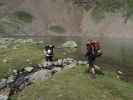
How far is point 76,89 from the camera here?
89.7 ft

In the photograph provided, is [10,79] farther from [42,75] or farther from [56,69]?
[56,69]

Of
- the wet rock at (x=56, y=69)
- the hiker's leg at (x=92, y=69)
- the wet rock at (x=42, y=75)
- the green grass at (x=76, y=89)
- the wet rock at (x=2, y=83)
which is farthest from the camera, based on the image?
the wet rock at (x=56, y=69)

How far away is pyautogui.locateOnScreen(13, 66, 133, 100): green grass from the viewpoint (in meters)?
26.2

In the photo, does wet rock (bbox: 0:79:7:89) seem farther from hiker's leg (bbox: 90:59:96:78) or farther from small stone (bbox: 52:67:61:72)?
hiker's leg (bbox: 90:59:96:78)

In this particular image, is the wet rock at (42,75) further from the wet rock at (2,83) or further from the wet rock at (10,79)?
the wet rock at (2,83)

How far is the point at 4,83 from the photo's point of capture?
31469 millimetres

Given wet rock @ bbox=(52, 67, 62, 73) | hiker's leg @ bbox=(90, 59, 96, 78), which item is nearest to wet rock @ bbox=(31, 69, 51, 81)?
wet rock @ bbox=(52, 67, 62, 73)

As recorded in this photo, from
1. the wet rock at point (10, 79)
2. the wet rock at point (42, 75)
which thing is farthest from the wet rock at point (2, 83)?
the wet rock at point (42, 75)

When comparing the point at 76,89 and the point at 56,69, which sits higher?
the point at 56,69

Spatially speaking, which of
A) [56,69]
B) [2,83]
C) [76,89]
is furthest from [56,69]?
[76,89]

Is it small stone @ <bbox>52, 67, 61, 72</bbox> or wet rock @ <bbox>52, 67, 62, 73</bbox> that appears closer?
wet rock @ <bbox>52, 67, 62, 73</bbox>

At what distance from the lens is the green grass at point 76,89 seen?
86.1 ft

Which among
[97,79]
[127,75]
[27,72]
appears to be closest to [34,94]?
[97,79]

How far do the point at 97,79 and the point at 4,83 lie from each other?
334 inches
